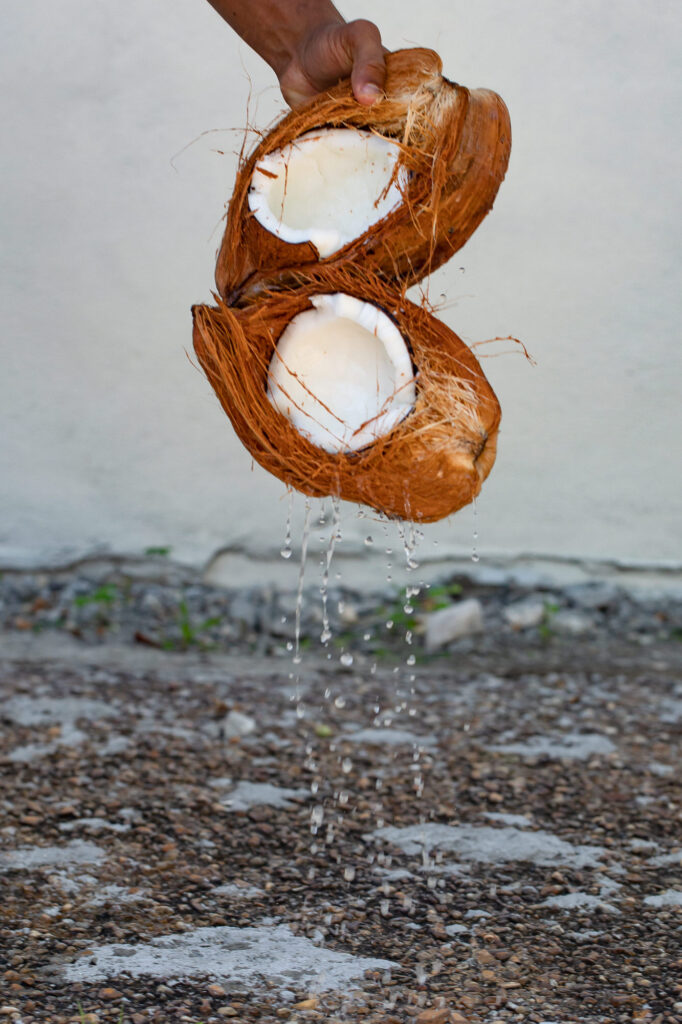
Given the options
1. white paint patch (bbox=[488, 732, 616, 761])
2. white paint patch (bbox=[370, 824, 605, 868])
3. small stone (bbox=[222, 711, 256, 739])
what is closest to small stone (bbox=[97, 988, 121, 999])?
white paint patch (bbox=[370, 824, 605, 868])

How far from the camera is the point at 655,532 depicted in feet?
10.2

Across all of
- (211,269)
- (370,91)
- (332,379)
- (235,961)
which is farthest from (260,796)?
(211,269)

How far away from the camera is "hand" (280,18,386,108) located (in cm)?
149

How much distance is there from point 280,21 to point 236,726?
133 centimetres

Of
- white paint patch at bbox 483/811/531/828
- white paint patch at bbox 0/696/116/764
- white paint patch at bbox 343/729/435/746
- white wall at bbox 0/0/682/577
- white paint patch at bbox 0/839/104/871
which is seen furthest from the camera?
white wall at bbox 0/0/682/577

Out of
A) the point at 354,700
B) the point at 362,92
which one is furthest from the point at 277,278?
the point at 354,700

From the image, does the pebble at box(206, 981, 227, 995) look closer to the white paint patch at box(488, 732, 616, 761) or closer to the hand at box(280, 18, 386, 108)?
the white paint patch at box(488, 732, 616, 761)

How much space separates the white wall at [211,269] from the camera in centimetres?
274

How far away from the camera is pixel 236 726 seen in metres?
2.23

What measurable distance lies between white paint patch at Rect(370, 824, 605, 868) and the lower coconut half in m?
0.54

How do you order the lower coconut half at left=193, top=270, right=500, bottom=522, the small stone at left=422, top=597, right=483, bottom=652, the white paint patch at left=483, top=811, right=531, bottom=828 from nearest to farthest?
the lower coconut half at left=193, top=270, right=500, bottom=522 → the white paint patch at left=483, top=811, right=531, bottom=828 → the small stone at left=422, top=597, right=483, bottom=652

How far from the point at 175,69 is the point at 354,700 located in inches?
66.2

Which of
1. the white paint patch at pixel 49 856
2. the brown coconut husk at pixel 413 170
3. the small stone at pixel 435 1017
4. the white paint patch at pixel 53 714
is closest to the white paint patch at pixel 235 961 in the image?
the small stone at pixel 435 1017

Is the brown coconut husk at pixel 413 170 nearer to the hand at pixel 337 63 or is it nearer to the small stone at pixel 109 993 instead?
the hand at pixel 337 63
